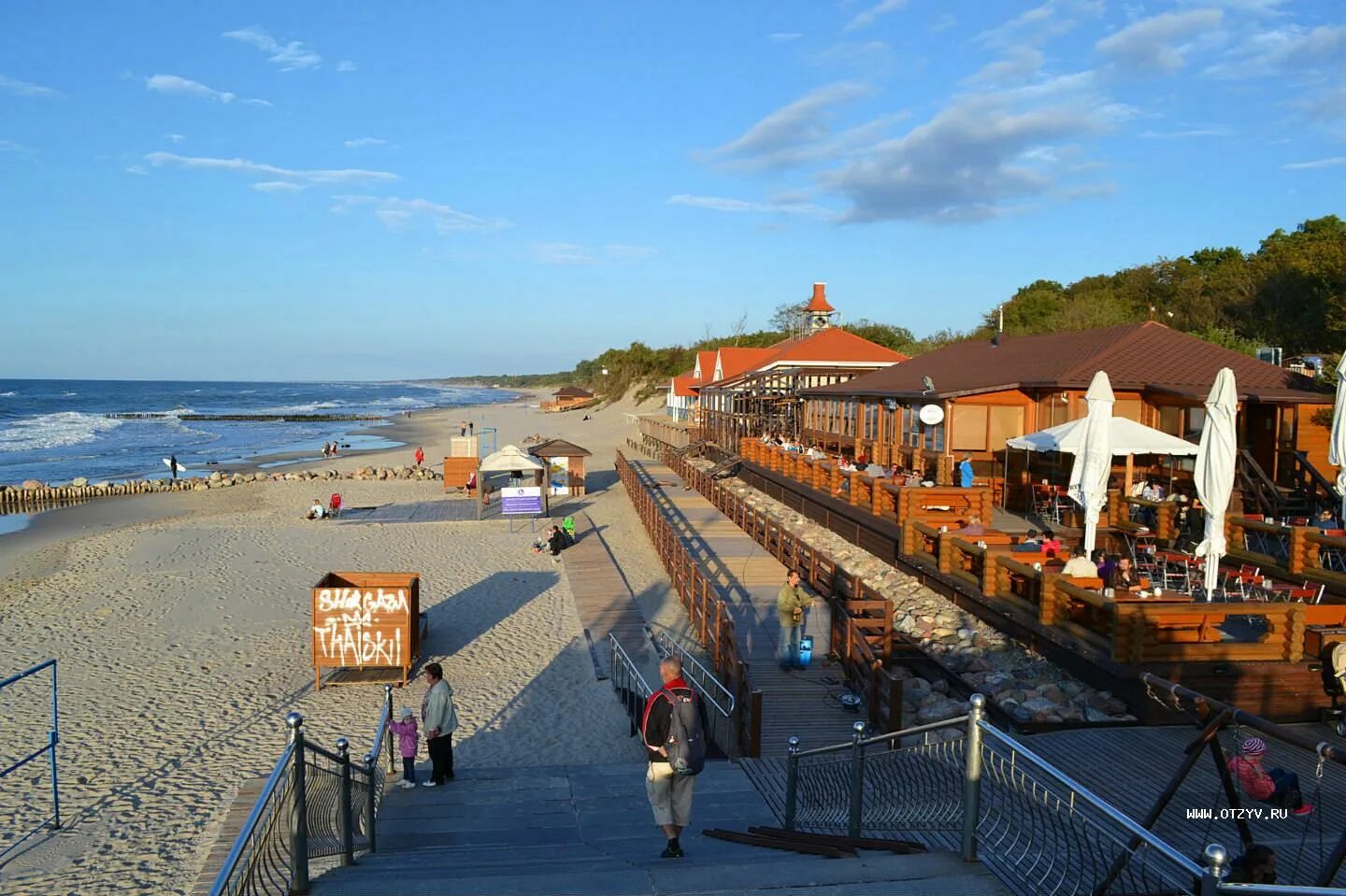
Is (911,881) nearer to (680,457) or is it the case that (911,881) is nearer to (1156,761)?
(1156,761)

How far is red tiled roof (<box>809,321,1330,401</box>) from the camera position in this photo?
57.9 ft

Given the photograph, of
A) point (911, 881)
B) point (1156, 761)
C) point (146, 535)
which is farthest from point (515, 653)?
point (146, 535)

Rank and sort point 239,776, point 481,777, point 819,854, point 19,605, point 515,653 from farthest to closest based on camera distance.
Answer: point 19,605 → point 515,653 → point 239,776 → point 481,777 → point 819,854

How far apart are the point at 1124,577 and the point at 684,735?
843cm

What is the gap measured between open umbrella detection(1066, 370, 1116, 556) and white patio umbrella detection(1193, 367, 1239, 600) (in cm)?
139

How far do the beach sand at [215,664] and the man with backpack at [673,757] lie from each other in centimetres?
428

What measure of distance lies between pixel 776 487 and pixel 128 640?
16.3 meters

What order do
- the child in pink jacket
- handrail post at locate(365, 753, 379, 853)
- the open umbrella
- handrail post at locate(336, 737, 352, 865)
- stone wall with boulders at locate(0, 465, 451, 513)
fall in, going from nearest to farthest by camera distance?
handrail post at locate(336, 737, 352, 865)
handrail post at locate(365, 753, 379, 853)
the child in pink jacket
the open umbrella
stone wall with boulders at locate(0, 465, 451, 513)

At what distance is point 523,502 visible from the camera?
25.6m

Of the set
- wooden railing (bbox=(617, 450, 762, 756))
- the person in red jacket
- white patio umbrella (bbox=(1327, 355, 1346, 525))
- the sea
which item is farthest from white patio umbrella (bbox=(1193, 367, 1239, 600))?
the sea

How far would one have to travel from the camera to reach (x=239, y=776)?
10.0 m

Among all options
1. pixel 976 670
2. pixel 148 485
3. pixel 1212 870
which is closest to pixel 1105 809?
pixel 1212 870

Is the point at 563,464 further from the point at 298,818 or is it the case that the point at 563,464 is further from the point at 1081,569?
the point at 298,818

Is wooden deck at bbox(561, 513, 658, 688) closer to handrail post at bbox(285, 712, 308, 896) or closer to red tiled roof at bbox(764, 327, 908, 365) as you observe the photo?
handrail post at bbox(285, 712, 308, 896)
